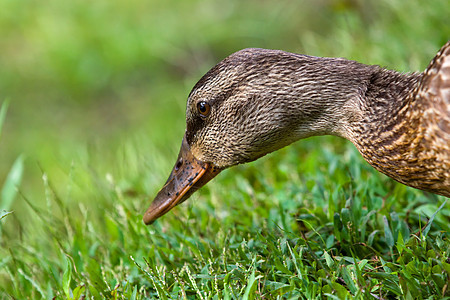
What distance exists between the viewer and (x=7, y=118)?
6.81 m

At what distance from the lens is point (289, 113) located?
2.83m

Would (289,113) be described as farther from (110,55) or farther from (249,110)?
(110,55)

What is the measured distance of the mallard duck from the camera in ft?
8.58

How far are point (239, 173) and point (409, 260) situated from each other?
Answer: 66.0 inches

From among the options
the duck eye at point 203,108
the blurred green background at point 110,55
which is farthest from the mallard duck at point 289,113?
the blurred green background at point 110,55

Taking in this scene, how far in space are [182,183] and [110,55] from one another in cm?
455

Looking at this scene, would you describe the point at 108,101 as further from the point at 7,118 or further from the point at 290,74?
the point at 290,74

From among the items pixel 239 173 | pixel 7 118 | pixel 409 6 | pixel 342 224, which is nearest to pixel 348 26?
pixel 409 6

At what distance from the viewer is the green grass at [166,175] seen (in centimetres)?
254

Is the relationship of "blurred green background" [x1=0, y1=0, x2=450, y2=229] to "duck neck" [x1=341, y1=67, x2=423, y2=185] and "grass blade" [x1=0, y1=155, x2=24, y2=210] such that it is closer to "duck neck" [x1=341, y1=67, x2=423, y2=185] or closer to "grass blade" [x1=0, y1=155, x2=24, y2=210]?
"grass blade" [x1=0, y1=155, x2=24, y2=210]

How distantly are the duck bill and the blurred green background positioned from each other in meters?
2.61

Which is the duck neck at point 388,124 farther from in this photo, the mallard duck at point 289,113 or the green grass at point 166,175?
the green grass at point 166,175

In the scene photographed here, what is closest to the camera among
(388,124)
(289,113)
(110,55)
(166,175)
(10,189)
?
(388,124)

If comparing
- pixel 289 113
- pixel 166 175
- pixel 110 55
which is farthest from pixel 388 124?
pixel 110 55
